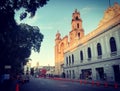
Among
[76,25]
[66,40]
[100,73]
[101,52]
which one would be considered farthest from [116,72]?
[66,40]

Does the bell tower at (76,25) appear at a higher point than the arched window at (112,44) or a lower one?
higher

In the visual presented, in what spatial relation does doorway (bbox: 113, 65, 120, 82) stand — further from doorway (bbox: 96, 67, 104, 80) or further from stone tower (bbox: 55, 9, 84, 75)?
stone tower (bbox: 55, 9, 84, 75)

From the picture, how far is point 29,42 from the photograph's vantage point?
1740 inches

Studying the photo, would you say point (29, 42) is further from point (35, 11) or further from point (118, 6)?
point (35, 11)

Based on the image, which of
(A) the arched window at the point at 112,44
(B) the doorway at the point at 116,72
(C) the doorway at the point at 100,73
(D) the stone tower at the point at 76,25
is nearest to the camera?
(B) the doorway at the point at 116,72

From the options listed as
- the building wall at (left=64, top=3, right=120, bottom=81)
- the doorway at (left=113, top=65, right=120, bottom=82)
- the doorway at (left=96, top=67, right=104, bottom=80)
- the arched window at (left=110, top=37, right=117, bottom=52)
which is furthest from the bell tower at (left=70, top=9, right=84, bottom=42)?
the doorway at (left=113, top=65, right=120, bottom=82)

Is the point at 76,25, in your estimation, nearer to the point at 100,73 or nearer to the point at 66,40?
the point at 66,40

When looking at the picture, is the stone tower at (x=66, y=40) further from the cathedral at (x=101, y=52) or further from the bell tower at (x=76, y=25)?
the cathedral at (x=101, y=52)

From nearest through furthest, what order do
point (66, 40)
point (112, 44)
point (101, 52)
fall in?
point (112, 44) < point (101, 52) < point (66, 40)

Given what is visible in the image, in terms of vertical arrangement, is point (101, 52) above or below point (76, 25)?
below

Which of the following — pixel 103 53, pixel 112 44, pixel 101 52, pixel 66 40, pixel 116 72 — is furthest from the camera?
pixel 66 40

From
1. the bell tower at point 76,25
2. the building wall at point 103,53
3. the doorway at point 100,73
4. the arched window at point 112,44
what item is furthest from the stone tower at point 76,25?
the arched window at point 112,44

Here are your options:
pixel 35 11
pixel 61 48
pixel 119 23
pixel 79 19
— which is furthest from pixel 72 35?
pixel 35 11

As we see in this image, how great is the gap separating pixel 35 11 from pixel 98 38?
62.7ft
